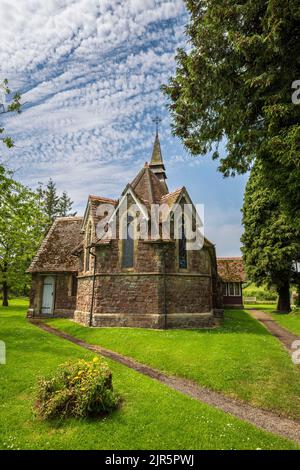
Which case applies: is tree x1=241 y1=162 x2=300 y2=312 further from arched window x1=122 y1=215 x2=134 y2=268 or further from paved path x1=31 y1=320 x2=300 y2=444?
paved path x1=31 y1=320 x2=300 y2=444

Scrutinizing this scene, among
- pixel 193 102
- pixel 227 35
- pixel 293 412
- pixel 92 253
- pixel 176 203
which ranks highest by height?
pixel 227 35

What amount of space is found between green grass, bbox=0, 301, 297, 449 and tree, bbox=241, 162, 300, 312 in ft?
81.6

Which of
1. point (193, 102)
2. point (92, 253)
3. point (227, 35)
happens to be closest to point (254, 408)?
point (193, 102)

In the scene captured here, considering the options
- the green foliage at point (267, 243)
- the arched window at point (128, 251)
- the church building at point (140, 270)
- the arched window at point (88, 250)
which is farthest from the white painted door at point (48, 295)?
the green foliage at point (267, 243)

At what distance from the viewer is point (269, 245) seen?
104ft

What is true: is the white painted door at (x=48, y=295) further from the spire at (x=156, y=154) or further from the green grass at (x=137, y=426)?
the green grass at (x=137, y=426)

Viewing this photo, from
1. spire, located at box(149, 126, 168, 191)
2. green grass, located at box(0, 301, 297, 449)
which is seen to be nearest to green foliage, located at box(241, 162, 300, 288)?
spire, located at box(149, 126, 168, 191)

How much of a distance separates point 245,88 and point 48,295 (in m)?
23.0

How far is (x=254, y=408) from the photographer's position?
8852mm

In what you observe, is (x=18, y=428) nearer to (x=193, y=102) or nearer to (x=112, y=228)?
(x=193, y=102)

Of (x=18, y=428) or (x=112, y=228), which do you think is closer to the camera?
(x=18, y=428)

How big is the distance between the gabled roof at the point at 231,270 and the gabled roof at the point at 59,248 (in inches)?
863

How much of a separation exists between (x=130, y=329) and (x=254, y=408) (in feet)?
34.5

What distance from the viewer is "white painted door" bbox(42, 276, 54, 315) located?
2653 cm
